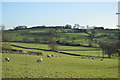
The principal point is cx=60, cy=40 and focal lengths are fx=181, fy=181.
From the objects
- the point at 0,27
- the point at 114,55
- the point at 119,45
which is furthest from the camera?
the point at 0,27

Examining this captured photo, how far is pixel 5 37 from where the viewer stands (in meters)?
77.4

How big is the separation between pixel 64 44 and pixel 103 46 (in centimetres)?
3062

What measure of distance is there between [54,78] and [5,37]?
6551 centimetres

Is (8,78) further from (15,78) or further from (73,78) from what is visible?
(73,78)

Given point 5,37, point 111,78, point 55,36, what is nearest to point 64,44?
point 55,36

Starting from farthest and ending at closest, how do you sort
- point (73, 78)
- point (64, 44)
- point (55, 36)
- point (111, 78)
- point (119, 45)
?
1. point (55, 36)
2. point (64, 44)
3. point (119, 45)
4. point (111, 78)
5. point (73, 78)

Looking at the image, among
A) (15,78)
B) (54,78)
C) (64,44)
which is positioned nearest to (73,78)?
(54,78)

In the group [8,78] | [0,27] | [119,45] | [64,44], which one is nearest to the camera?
[8,78]

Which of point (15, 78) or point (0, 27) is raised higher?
point (0, 27)

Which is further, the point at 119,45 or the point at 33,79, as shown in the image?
the point at 119,45

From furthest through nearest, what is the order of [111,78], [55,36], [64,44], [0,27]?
[55,36] < [64,44] < [0,27] < [111,78]

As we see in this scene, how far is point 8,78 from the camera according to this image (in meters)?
15.2

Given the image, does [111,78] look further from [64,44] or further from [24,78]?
[64,44]

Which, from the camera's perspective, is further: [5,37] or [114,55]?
[5,37]
